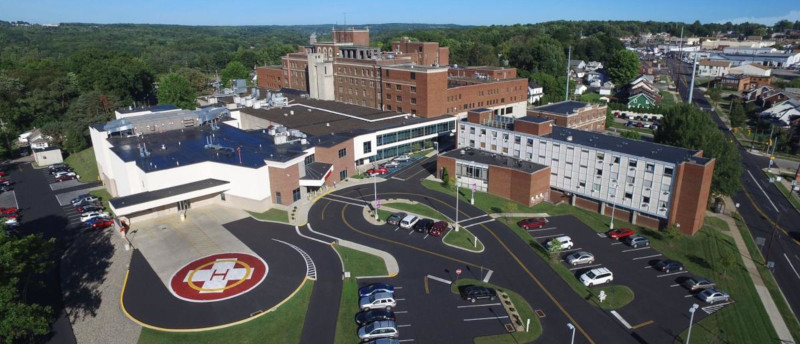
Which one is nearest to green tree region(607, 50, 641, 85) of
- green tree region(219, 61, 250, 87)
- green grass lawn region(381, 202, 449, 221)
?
green grass lawn region(381, 202, 449, 221)

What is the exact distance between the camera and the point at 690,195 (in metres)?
54.1

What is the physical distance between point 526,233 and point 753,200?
3871cm

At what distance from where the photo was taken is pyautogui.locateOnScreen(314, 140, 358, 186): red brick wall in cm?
7131

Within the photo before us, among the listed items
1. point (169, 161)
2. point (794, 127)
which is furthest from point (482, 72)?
point (169, 161)

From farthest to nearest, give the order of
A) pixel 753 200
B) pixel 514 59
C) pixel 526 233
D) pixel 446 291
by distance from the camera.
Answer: pixel 514 59
pixel 753 200
pixel 526 233
pixel 446 291

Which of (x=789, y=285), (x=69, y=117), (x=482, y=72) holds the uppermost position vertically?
(x=482, y=72)

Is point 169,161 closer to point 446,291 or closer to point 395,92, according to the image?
point 446,291

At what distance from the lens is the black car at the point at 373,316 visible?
37.4 m

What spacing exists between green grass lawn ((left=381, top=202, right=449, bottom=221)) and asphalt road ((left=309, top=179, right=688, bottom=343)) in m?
1.27

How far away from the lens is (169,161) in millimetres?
61750

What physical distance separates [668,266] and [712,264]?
20.1 feet

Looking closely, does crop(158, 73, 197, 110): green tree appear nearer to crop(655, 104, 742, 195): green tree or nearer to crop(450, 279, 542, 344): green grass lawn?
crop(450, 279, 542, 344): green grass lawn

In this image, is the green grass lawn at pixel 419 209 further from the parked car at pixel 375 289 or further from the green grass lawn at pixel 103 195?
the green grass lawn at pixel 103 195

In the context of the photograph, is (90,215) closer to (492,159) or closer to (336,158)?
(336,158)
